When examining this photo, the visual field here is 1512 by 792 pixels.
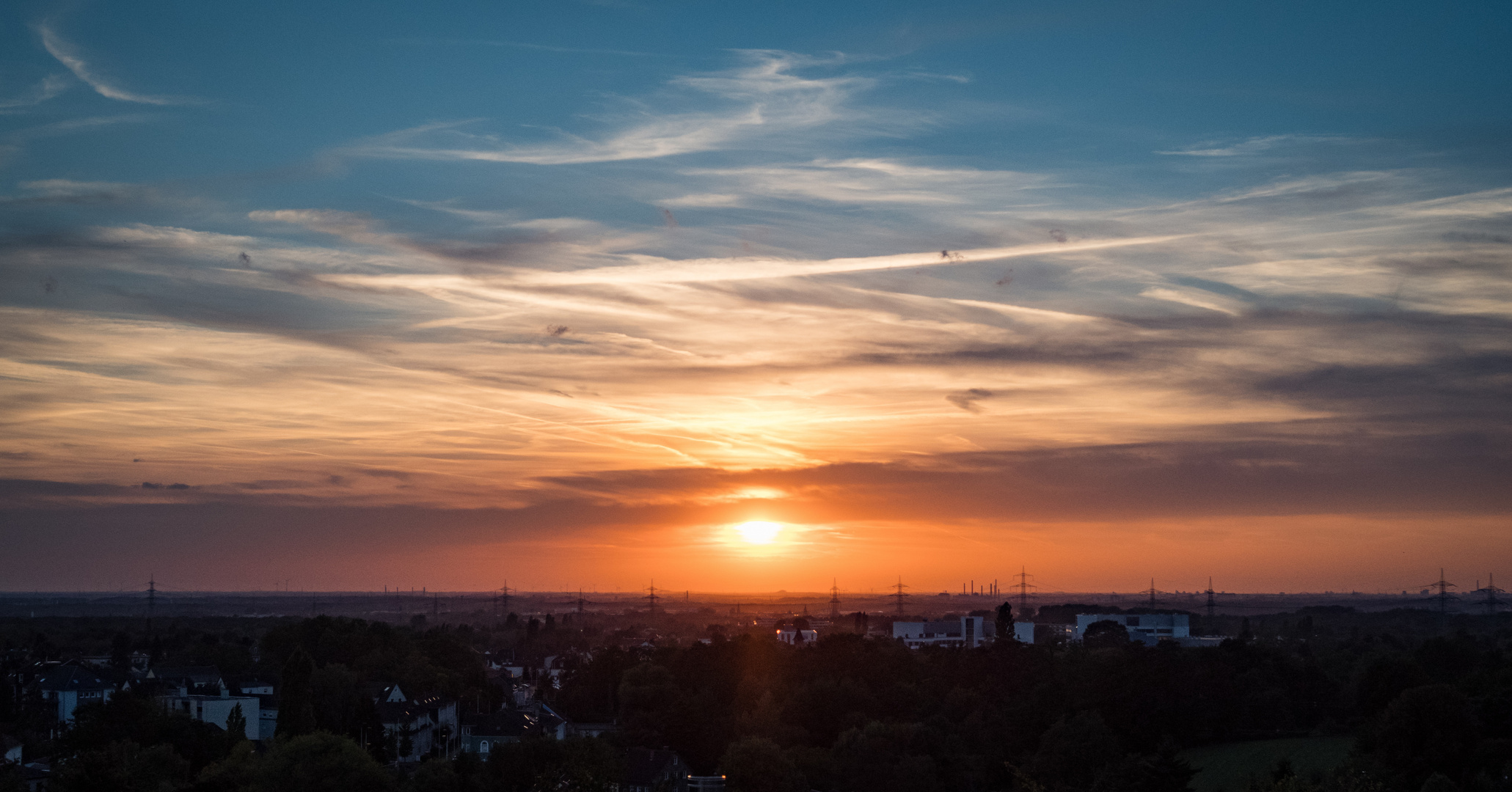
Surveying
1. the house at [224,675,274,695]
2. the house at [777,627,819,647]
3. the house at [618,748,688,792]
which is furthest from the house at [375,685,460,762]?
the house at [777,627,819,647]

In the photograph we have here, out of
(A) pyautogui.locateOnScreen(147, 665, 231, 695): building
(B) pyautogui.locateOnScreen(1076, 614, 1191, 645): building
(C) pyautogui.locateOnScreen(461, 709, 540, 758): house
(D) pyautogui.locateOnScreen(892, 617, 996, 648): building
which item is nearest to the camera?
(C) pyautogui.locateOnScreen(461, 709, 540, 758): house

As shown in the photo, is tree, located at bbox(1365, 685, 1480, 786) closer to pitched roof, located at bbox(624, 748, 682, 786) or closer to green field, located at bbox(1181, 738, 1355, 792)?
green field, located at bbox(1181, 738, 1355, 792)

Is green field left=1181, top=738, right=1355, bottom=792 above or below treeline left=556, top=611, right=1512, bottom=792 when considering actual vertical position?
below

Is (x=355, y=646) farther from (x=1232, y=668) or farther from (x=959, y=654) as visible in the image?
(x=1232, y=668)

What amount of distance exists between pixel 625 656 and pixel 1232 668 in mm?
45524

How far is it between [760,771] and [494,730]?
21151mm

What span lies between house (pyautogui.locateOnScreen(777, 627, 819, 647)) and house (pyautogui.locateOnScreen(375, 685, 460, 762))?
66.3 meters

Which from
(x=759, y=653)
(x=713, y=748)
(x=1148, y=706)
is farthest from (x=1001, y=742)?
(x=759, y=653)

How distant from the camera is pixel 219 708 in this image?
82562mm

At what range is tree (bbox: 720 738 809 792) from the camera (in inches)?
2334

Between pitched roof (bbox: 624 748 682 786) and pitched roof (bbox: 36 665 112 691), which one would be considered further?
pitched roof (bbox: 36 665 112 691)

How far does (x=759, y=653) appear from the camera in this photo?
93000mm

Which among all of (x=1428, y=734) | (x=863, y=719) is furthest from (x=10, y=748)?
(x=1428, y=734)

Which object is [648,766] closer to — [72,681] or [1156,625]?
[72,681]
